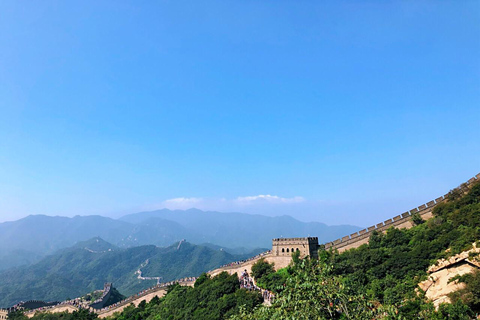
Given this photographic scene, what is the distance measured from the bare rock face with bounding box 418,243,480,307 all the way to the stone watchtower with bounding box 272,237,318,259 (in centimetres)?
1314

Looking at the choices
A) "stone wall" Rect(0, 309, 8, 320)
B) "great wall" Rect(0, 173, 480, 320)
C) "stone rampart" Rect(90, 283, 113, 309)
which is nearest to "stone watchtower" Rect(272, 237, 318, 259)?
"great wall" Rect(0, 173, 480, 320)

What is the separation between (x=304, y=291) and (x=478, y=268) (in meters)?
15.0

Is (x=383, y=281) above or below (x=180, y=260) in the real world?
below

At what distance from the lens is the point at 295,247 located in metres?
34.8

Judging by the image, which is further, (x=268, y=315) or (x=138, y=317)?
(x=138, y=317)

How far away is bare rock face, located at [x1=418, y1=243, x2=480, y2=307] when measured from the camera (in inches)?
779

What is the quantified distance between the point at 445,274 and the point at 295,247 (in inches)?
618

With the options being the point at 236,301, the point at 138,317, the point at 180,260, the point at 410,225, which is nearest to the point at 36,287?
the point at 180,260

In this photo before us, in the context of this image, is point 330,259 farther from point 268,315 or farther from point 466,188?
point 268,315

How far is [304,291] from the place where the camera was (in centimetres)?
1241

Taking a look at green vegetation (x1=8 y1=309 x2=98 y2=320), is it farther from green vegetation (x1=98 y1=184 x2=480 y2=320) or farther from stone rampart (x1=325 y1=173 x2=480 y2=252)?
stone rampart (x1=325 y1=173 x2=480 y2=252)

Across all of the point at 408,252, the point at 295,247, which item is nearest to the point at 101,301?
the point at 295,247

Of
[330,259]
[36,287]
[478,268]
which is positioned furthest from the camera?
[36,287]

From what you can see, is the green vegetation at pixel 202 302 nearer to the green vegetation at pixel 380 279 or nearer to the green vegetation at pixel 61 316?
the green vegetation at pixel 380 279
